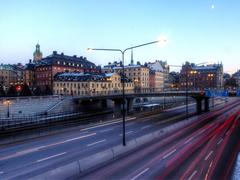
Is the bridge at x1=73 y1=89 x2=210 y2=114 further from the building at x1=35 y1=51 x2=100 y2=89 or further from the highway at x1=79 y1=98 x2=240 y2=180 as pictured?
the building at x1=35 y1=51 x2=100 y2=89

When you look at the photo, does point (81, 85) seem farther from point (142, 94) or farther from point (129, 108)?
point (142, 94)

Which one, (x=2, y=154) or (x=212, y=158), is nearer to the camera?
(x=212, y=158)

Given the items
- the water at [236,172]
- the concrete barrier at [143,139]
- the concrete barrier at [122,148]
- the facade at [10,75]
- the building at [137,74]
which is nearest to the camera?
the water at [236,172]

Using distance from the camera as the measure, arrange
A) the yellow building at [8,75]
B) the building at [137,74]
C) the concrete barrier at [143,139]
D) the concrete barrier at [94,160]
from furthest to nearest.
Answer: the building at [137,74] → the yellow building at [8,75] → the concrete barrier at [143,139] → the concrete barrier at [94,160]

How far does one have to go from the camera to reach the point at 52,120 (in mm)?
71125

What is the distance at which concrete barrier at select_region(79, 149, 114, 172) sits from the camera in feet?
75.4

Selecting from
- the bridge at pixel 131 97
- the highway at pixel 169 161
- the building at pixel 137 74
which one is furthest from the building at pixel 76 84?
the highway at pixel 169 161

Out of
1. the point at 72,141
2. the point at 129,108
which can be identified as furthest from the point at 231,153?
the point at 129,108

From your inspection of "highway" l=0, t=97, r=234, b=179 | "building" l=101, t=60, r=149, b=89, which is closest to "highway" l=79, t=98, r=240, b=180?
"highway" l=0, t=97, r=234, b=179

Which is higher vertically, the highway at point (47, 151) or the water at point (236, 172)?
the highway at point (47, 151)

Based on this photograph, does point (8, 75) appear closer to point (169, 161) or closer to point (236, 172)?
point (169, 161)

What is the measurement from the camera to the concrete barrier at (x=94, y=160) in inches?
905

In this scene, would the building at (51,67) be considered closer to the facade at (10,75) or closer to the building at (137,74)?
the facade at (10,75)

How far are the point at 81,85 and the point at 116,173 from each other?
355 ft
